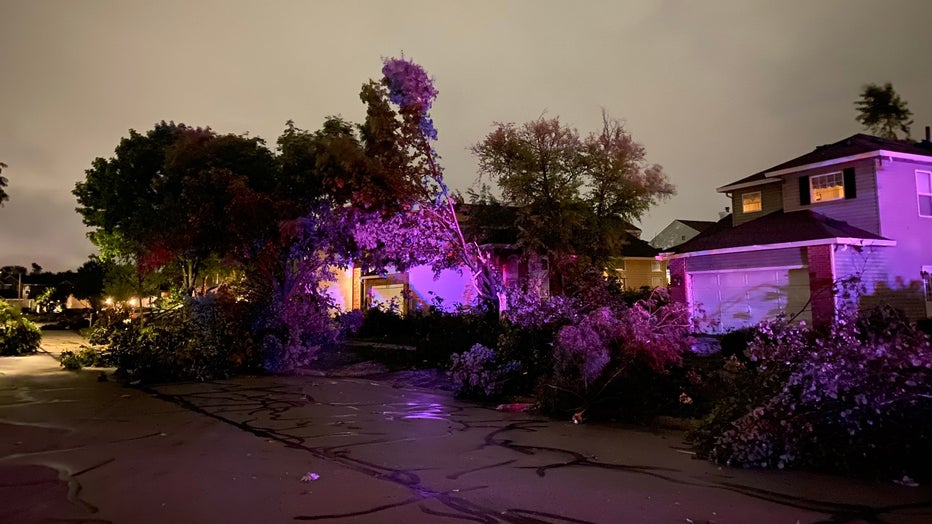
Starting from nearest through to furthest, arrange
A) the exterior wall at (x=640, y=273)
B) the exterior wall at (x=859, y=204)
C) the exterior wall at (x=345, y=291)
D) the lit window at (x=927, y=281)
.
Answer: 1. the exterior wall at (x=859, y=204)
2. the lit window at (x=927, y=281)
3. the exterior wall at (x=345, y=291)
4. the exterior wall at (x=640, y=273)

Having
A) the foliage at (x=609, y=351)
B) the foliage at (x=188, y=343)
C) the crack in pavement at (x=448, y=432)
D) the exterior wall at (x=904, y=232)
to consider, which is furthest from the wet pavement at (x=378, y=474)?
the exterior wall at (x=904, y=232)

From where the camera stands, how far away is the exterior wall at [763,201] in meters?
23.2

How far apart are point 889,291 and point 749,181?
5.92 metres

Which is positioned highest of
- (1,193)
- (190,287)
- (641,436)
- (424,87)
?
(424,87)

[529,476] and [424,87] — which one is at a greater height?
[424,87]

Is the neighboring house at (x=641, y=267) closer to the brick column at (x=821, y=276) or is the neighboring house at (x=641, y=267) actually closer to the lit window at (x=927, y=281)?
the lit window at (x=927, y=281)

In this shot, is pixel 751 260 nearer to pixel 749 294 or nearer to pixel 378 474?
pixel 749 294

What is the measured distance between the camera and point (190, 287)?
2852 centimetres

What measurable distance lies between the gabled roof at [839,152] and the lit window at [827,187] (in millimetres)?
659

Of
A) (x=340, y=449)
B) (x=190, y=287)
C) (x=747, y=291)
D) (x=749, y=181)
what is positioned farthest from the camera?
(x=190, y=287)

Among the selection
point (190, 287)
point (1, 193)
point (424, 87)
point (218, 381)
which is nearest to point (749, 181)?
point (424, 87)

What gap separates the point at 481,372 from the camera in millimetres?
13141

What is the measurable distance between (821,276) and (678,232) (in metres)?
29.9

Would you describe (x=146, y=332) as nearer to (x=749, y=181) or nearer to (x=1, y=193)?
(x=1, y=193)
